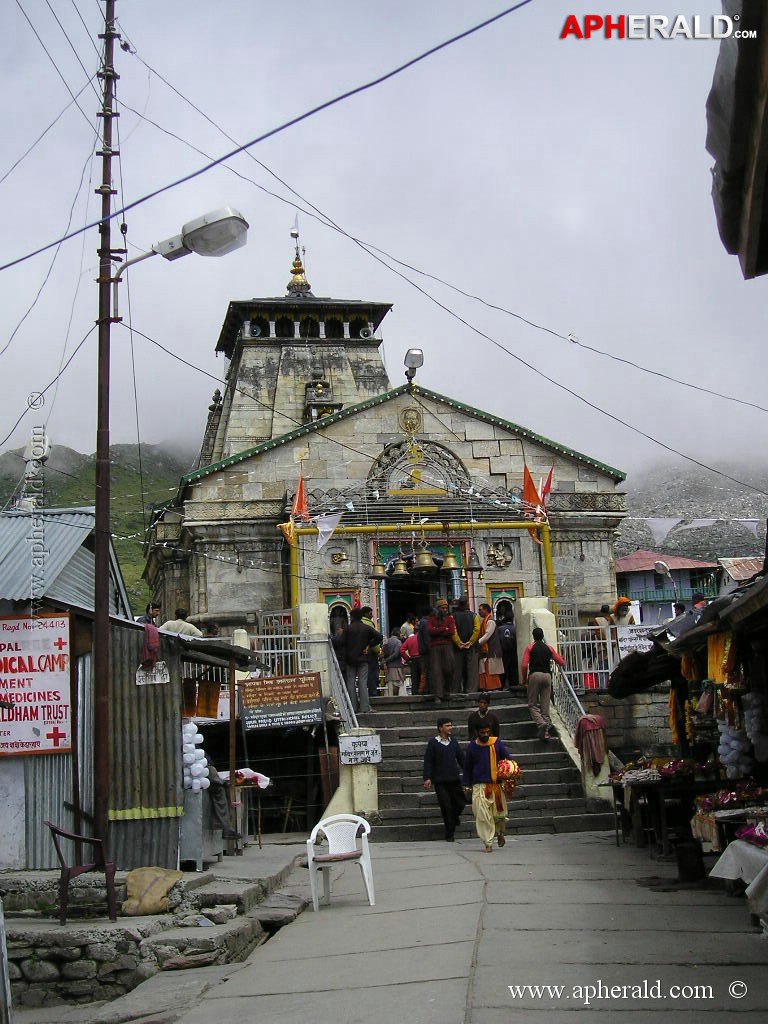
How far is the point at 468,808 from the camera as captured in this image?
18609mm

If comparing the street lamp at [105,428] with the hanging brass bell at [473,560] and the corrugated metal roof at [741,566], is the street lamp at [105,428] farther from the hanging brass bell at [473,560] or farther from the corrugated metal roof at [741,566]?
the hanging brass bell at [473,560]

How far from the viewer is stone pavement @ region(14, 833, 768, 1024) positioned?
712 cm

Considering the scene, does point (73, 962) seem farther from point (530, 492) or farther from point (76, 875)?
point (530, 492)

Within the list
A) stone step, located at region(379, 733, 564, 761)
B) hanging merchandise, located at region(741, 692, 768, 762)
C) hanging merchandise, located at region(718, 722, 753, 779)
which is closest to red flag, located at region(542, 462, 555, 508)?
stone step, located at region(379, 733, 564, 761)

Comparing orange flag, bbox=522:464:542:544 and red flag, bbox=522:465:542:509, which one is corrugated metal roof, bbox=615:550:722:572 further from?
red flag, bbox=522:465:542:509

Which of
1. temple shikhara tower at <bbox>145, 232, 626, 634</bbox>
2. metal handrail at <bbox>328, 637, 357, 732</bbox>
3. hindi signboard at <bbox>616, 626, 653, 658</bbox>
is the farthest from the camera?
temple shikhara tower at <bbox>145, 232, 626, 634</bbox>

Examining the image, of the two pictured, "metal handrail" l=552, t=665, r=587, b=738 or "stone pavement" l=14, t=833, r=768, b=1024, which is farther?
"metal handrail" l=552, t=665, r=587, b=738

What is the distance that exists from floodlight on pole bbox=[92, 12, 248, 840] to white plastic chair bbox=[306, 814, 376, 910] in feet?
6.51

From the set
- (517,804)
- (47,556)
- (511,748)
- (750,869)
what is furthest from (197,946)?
Answer: (511,748)

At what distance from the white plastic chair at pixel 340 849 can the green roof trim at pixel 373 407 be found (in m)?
17.6

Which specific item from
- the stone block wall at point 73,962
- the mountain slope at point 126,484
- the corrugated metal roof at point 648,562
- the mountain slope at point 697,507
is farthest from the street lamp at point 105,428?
the mountain slope at point 697,507

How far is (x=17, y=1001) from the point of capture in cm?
1068

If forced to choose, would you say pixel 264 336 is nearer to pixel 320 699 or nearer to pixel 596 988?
pixel 320 699

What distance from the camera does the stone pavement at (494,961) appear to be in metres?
7.12
